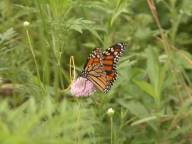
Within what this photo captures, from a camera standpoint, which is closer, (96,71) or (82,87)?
(82,87)

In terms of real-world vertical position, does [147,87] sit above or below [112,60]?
below

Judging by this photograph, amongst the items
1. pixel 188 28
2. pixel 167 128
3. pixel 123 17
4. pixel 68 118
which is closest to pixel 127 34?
pixel 123 17

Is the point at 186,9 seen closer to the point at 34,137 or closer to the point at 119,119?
the point at 119,119

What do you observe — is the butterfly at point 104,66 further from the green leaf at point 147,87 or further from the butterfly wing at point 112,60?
the green leaf at point 147,87

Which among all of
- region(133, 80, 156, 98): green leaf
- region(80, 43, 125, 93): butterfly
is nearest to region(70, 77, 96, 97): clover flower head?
region(80, 43, 125, 93): butterfly

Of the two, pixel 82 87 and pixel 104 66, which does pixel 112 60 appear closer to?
pixel 104 66

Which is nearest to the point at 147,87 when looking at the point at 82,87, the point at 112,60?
the point at 112,60
